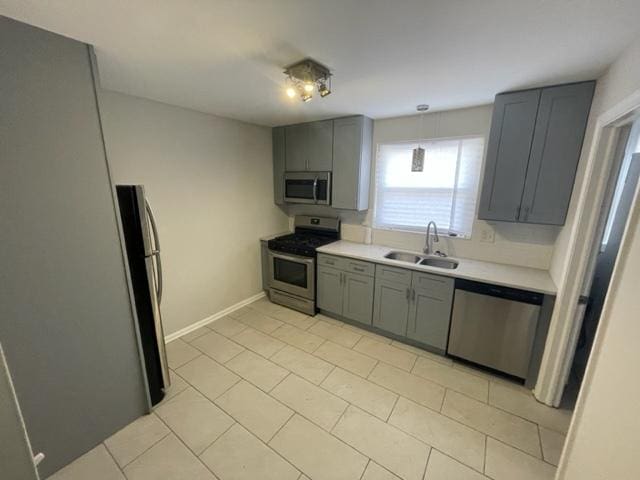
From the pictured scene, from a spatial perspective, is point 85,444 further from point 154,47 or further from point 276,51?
point 276,51

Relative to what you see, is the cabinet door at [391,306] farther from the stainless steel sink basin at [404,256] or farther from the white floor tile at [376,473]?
the white floor tile at [376,473]

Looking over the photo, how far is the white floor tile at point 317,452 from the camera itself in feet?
4.99

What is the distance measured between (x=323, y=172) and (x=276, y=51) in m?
1.80

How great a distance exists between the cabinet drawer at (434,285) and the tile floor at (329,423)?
2.14ft

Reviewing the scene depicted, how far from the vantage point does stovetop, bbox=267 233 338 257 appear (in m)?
3.18

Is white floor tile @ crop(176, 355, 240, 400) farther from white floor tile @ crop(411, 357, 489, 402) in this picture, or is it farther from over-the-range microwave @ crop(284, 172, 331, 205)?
over-the-range microwave @ crop(284, 172, 331, 205)

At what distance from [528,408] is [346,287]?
180 centimetres

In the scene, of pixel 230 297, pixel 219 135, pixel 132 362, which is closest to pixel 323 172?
pixel 219 135

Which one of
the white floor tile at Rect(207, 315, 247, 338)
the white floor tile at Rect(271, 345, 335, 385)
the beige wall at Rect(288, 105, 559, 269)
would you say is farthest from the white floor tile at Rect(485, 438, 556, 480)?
the white floor tile at Rect(207, 315, 247, 338)

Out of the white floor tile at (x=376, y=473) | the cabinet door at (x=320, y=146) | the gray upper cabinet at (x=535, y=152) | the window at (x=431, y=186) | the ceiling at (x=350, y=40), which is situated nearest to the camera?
the ceiling at (x=350, y=40)

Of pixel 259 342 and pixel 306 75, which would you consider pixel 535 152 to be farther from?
pixel 259 342

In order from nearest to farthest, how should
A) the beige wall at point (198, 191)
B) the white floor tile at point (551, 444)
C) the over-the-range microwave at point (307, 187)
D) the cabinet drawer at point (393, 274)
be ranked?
the white floor tile at point (551, 444) → the beige wall at point (198, 191) → the cabinet drawer at point (393, 274) → the over-the-range microwave at point (307, 187)

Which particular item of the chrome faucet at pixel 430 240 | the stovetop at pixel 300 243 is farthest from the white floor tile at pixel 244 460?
the chrome faucet at pixel 430 240

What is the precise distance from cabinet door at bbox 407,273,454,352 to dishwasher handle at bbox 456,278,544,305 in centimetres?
11
